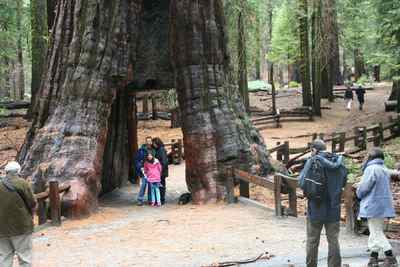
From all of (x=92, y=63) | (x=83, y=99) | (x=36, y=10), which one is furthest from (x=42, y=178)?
(x=36, y=10)

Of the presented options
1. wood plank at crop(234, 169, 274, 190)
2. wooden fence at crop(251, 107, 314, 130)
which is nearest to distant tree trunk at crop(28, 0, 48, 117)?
wooden fence at crop(251, 107, 314, 130)

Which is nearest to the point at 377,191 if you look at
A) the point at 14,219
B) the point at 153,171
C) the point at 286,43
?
the point at 14,219

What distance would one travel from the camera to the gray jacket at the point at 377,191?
7.94 meters

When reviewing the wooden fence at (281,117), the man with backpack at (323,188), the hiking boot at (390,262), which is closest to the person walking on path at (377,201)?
the hiking boot at (390,262)

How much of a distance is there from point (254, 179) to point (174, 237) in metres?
2.77

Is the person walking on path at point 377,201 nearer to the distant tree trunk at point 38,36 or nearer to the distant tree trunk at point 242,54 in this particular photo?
Answer: the distant tree trunk at point 242,54

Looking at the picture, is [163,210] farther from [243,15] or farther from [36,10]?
[36,10]

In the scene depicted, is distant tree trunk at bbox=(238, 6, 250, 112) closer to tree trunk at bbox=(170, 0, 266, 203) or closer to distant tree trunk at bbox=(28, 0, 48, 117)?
tree trunk at bbox=(170, 0, 266, 203)

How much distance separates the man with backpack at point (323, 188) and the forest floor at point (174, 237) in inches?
46.0

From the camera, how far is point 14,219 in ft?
24.7

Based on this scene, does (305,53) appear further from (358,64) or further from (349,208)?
A: (349,208)

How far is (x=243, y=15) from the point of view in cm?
2445

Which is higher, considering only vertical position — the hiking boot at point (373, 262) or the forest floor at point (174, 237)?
the hiking boot at point (373, 262)

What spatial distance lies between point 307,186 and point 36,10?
23.3 m
